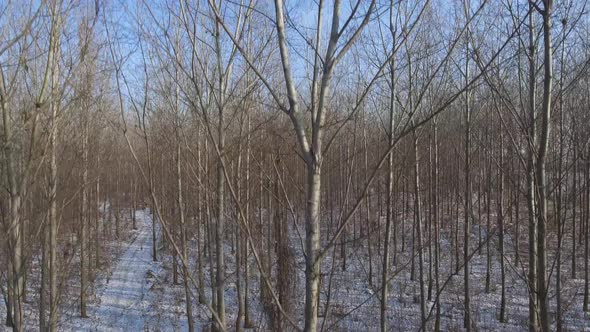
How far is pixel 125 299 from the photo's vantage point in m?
11.4

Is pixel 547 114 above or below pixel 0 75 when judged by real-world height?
below

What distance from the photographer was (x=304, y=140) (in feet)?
4.41

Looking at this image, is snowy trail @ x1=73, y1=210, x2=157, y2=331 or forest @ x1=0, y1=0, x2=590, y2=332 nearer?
forest @ x1=0, y1=0, x2=590, y2=332

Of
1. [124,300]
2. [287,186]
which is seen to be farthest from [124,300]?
[287,186]

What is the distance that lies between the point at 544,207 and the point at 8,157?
11.7 ft

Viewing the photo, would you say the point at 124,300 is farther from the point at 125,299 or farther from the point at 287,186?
the point at 287,186

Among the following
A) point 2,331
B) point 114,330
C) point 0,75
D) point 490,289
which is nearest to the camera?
point 0,75

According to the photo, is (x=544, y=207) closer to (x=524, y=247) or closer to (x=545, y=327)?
(x=545, y=327)

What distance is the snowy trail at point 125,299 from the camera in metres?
9.80

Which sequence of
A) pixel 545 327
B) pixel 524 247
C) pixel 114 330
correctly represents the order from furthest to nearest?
pixel 524 247 < pixel 114 330 < pixel 545 327

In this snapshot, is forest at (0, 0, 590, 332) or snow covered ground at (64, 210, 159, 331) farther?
snow covered ground at (64, 210, 159, 331)

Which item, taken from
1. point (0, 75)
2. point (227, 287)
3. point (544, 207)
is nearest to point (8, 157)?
point (0, 75)

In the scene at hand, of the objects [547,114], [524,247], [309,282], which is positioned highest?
[547,114]

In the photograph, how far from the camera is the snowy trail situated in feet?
32.1
